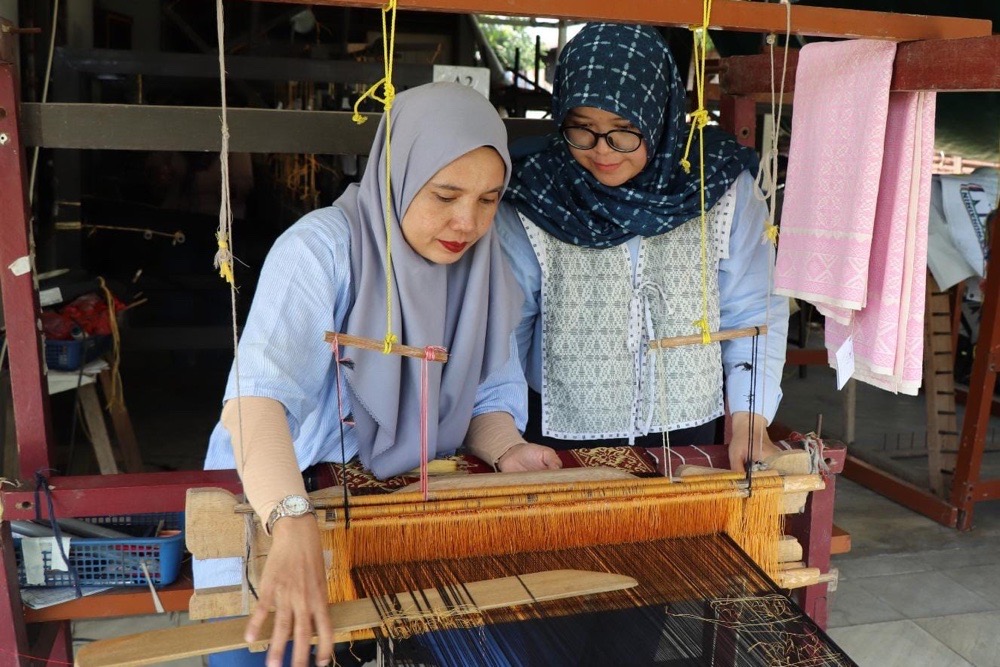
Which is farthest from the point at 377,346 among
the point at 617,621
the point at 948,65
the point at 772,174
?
the point at 948,65

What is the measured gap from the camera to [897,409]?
245 inches

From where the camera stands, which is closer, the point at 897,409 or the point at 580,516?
the point at 580,516

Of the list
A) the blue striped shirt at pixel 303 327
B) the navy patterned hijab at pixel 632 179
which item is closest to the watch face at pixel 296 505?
the blue striped shirt at pixel 303 327

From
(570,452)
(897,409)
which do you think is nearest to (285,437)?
(570,452)

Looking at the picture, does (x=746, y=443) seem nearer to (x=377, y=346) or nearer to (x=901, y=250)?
(x=901, y=250)

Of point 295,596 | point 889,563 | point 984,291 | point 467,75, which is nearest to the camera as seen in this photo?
point 295,596

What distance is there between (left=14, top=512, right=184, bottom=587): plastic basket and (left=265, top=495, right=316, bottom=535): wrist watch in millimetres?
742

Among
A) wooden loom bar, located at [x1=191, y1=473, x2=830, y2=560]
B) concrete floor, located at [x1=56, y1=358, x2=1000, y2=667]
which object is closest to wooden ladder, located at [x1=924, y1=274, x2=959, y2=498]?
concrete floor, located at [x1=56, y1=358, x2=1000, y2=667]

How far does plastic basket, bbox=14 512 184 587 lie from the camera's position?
1919 mm

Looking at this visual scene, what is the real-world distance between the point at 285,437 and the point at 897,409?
5629mm

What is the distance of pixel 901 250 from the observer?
1.85 metres

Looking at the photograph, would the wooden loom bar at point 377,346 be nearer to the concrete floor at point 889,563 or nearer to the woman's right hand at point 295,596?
the woman's right hand at point 295,596

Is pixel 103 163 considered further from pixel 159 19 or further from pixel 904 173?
pixel 904 173

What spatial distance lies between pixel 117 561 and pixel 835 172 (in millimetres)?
1692
